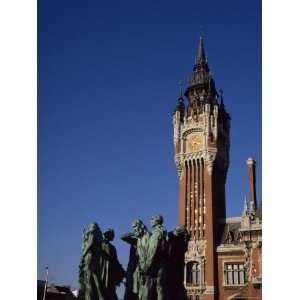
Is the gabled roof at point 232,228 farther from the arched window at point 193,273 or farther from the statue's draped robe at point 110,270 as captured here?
the statue's draped robe at point 110,270

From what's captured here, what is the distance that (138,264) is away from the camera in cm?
842

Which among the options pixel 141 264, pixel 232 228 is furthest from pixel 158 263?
pixel 232 228

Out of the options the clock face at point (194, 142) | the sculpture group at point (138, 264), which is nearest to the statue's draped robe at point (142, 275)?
the sculpture group at point (138, 264)

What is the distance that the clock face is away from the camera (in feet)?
114

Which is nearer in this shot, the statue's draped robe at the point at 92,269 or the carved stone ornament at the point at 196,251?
the statue's draped robe at the point at 92,269

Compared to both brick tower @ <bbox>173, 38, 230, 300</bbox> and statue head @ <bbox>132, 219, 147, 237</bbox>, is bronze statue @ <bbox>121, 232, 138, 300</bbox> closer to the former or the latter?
statue head @ <bbox>132, 219, 147, 237</bbox>

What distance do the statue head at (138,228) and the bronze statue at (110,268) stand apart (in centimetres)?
40

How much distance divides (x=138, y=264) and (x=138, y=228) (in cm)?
56

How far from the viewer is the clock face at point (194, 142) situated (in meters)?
34.9

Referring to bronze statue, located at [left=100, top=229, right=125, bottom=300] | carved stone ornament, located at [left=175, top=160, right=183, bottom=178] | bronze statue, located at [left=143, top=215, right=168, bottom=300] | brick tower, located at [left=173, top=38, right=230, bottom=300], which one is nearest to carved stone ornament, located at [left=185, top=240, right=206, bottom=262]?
brick tower, located at [left=173, top=38, right=230, bottom=300]
